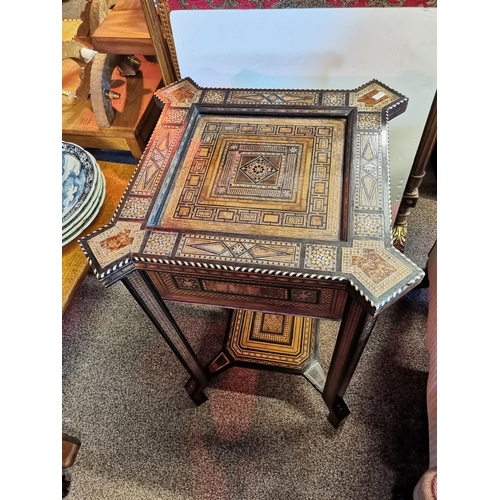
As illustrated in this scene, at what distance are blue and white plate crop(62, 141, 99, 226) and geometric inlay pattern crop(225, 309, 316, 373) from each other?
0.56m

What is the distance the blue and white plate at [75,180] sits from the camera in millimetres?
1116

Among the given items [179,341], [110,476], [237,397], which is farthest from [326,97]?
[110,476]

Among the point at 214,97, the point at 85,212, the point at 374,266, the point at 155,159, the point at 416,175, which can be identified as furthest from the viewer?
the point at 416,175

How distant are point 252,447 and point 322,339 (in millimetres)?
413

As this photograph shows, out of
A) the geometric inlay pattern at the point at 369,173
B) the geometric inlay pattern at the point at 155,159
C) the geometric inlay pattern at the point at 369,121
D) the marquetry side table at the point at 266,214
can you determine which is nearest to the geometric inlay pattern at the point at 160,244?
the marquetry side table at the point at 266,214

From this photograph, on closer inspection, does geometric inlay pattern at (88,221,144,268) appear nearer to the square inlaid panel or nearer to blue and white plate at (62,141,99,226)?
the square inlaid panel

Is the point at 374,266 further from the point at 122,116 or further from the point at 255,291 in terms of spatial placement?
the point at 122,116

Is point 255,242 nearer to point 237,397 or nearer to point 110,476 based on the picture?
point 237,397

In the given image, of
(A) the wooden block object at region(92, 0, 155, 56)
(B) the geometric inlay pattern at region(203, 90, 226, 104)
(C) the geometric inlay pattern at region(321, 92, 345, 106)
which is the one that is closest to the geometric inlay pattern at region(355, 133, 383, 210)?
(C) the geometric inlay pattern at region(321, 92, 345, 106)

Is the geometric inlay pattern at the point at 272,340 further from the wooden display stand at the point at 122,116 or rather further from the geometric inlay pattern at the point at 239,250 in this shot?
the wooden display stand at the point at 122,116

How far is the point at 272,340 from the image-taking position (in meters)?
1.19

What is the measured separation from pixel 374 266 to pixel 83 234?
88 centimetres

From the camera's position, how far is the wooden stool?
45.7 inches

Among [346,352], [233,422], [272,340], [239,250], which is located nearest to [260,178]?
[239,250]
